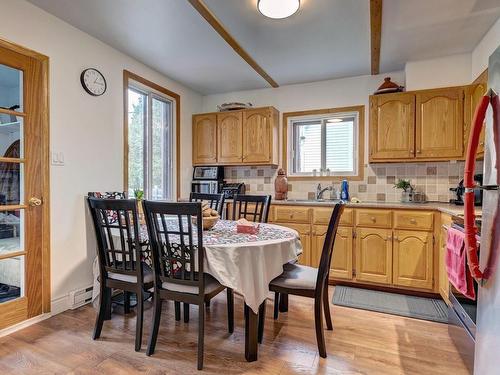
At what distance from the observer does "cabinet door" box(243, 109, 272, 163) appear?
3.82m

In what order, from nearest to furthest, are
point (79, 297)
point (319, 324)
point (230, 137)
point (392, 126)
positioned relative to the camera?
1. point (319, 324)
2. point (79, 297)
3. point (392, 126)
4. point (230, 137)

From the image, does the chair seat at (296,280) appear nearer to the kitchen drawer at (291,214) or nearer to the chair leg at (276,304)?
the chair leg at (276,304)

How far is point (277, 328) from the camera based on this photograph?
2.25 m

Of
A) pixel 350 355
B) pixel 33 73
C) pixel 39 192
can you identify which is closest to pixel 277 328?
pixel 350 355

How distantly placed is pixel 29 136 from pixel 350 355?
282cm

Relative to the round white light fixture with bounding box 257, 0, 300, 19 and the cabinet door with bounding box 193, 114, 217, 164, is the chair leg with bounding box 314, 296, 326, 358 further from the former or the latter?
the cabinet door with bounding box 193, 114, 217, 164

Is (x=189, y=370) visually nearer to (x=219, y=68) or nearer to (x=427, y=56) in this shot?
(x=219, y=68)

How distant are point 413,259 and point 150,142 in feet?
10.3

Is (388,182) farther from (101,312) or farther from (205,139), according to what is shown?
(101,312)

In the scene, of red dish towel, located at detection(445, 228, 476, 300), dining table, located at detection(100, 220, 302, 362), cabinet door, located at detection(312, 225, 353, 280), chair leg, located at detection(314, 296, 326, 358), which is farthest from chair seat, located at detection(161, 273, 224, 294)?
cabinet door, located at detection(312, 225, 353, 280)

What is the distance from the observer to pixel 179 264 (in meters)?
1.81

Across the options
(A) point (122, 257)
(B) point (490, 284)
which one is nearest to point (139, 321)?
(A) point (122, 257)

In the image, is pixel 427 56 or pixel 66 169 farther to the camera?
pixel 427 56

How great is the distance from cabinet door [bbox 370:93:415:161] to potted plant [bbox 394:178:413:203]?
318 mm
